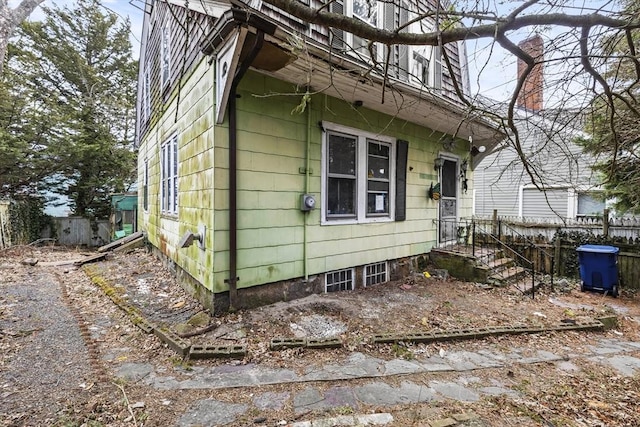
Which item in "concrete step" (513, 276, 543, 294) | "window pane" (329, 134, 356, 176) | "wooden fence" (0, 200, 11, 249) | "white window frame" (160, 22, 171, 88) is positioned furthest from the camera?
"wooden fence" (0, 200, 11, 249)

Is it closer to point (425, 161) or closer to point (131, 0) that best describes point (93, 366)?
point (131, 0)

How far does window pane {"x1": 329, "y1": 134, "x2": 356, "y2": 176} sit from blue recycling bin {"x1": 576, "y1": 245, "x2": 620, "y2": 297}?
5.27 m

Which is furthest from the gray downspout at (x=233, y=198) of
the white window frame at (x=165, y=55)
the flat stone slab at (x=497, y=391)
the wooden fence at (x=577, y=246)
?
the wooden fence at (x=577, y=246)

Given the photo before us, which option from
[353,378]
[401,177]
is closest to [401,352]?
[353,378]

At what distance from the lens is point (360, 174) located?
570 cm

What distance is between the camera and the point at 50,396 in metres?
2.44

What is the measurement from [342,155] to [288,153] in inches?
46.1

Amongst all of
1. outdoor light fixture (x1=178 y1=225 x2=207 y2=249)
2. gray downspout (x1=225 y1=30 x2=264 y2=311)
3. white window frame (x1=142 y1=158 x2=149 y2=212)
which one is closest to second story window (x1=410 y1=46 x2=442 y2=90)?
gray downspout (x1=225 y1=30 x2=264 y2=311)

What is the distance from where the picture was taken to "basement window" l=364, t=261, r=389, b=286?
19.7 ft

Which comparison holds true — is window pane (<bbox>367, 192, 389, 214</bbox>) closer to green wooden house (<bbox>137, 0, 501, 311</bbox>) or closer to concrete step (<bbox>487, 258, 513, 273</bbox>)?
green wooden house (<bbox>137, 0, 501, 311</bbox>)

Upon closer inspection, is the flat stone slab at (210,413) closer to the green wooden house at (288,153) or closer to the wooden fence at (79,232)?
the green wooden house at (288,153)

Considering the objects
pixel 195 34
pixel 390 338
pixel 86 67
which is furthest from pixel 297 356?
pixel 86 67

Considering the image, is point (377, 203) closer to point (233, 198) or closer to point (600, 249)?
point (233, 198)

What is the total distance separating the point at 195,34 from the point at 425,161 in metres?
5.09
